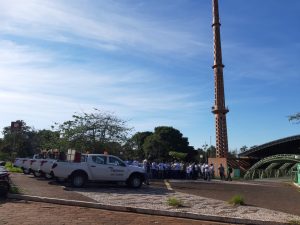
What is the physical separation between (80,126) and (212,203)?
79.0 feet

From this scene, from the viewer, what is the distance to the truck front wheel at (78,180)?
67.7 ft

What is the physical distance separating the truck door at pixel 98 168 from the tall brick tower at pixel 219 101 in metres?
44.2

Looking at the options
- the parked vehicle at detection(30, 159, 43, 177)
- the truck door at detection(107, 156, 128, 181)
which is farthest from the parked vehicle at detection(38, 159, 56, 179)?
the truck door at detection(107, 156, 128, 181)

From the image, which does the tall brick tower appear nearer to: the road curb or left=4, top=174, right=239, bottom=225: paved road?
the road curb

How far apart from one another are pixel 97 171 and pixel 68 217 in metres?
9.28

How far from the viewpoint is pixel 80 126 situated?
125 feet

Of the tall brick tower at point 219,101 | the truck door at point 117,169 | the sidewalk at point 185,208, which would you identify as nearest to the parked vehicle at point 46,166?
the truck door at point 117,169

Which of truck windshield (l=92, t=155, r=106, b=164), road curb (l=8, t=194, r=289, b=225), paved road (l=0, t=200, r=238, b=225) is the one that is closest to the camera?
paved road (l=0, t=200, r=238, b=225)

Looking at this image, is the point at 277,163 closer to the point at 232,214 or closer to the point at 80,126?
the point at 80,126

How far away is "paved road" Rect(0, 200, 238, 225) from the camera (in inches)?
435

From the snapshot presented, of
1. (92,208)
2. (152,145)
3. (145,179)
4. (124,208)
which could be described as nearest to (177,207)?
(124,208)

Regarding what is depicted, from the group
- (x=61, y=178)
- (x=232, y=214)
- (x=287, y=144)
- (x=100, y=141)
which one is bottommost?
(x=232, y=214)

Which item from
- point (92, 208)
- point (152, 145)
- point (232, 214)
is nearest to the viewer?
point (232, 214)

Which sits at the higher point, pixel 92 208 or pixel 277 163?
pixel 277 163
